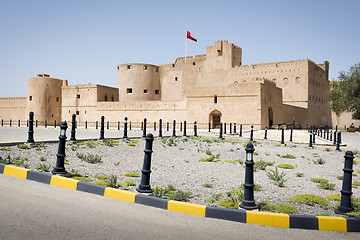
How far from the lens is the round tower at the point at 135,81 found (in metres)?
49.0

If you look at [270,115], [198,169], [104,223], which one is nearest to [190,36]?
[270,115]

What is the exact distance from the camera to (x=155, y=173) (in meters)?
7.06

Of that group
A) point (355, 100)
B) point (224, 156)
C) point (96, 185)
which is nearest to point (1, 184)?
point (96, 185)

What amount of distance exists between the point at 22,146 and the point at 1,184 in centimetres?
411

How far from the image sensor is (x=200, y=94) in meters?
35.8

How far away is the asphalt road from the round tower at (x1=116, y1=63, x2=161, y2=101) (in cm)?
4510

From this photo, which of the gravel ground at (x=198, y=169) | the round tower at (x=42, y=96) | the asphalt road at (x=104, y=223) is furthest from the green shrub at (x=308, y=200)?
the round tower at (x=42, y=96)

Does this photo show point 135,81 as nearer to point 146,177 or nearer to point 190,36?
point 190,36

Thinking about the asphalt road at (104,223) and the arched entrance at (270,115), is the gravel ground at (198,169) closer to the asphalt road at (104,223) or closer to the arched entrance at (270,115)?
the asphalt road at (104,223)

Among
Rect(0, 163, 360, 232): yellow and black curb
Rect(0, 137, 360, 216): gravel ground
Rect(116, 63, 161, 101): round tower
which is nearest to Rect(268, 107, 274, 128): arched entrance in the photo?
Rect(116, 63, 161, 101): round tower

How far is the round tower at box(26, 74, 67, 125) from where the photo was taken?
45656 mm

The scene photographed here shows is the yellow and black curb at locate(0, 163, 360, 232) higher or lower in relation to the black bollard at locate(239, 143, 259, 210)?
lower

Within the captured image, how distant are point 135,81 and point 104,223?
4643 centimetres

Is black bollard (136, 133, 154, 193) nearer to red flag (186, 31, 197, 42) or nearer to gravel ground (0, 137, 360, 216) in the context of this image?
gravel ground (0, 137, 360, 216)
